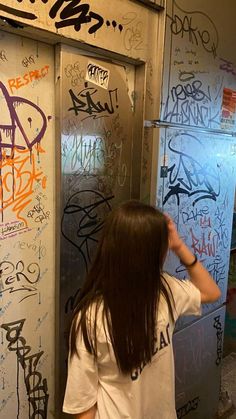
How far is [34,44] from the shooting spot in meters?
1.37

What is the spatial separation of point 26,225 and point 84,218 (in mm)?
248

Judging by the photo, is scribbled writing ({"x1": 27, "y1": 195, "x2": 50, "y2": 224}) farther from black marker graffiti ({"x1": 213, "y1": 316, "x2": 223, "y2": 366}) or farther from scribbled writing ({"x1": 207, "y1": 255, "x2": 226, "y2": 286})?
black marker graffiti ({"x1": 213, "y1": 316, "x2": 223, "y2": 366})

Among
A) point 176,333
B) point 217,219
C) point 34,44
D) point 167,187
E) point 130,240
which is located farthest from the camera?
point 217,219

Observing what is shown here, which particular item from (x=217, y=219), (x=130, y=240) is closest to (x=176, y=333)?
(x=217, y=219)

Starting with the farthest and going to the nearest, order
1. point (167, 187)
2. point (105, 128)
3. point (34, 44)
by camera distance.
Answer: point (167, 187)
point (105, 128)
point (34, 44)

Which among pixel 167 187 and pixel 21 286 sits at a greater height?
pixel 167 187

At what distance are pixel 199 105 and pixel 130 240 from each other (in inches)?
45.1

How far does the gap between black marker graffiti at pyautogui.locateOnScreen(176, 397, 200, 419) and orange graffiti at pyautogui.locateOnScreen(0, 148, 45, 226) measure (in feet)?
4.70

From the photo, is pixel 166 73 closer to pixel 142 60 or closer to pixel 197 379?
pixel 142 60

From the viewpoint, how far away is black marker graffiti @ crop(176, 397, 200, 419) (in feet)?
6.67

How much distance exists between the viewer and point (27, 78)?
4.48 feet

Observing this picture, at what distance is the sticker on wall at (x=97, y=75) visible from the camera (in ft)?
4.80

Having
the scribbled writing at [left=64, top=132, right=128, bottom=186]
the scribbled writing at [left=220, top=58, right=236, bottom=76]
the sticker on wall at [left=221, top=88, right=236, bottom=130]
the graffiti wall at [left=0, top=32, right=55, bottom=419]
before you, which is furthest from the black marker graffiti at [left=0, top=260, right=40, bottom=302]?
the scribbled writing at [left=220, top=58, right=236, bottom=76]

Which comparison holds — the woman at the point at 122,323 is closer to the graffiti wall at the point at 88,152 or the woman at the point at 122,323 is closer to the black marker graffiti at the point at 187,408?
the graffiti wall at the point at 88,152
